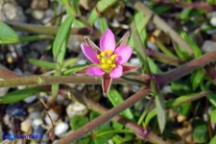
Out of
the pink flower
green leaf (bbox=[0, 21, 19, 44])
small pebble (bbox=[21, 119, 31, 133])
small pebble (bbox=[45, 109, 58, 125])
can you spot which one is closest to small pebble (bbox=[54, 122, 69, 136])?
small pebble (bbox=[45, 109, 58, 125])

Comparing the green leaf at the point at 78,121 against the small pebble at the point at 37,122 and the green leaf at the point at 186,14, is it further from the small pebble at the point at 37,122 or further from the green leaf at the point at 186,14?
the green leaf at the point at 186,14

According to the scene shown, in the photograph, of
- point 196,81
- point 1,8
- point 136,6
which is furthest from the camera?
point 1,8

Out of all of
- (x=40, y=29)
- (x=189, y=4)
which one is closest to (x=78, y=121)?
(x=40, y=29)

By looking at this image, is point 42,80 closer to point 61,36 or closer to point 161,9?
point 61,36

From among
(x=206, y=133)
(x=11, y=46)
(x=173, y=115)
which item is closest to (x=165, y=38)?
(x=173, y=115)

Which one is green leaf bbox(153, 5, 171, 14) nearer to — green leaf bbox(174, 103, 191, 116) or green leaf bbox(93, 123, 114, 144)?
green leaf bbox(174, 103, 191, 116)

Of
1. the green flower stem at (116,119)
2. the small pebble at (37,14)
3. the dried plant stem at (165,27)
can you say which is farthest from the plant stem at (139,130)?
the small pebble at (37,14)

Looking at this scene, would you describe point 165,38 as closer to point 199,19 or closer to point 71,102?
point 199,19
